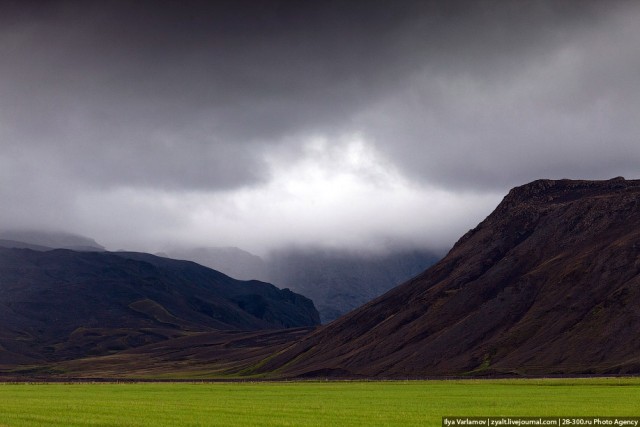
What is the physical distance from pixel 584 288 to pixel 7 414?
175m

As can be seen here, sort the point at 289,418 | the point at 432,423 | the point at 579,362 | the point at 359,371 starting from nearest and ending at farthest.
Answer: the point at 432,423 < the point at 289,418 < the point at 579,362 < the point at 359,371

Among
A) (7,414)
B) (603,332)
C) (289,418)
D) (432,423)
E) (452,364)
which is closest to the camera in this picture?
(432,423)

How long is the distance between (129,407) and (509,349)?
13917cm

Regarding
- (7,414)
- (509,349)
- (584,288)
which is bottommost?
(7,414)

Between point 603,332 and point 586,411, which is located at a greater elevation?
point 603,332

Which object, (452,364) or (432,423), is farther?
(452,364)

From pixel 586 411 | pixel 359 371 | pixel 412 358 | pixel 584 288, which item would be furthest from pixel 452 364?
pixel 586 411

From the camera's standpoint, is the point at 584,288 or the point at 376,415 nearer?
the point at 376,415

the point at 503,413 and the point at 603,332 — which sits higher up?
the point at 603,332

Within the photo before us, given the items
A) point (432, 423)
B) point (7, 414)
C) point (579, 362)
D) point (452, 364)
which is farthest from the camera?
point (452, 364)

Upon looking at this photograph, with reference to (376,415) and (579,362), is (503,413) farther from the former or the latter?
(579,362)

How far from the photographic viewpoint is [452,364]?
184500mm

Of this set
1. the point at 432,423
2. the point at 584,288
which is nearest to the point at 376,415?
the point at 432,423

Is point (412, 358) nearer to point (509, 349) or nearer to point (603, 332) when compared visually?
point (509, 349)
